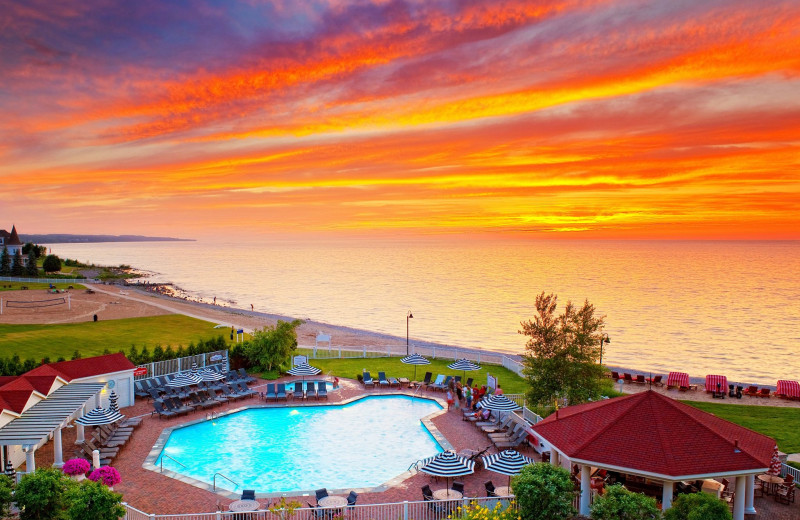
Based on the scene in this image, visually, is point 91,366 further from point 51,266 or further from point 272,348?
point 51,266

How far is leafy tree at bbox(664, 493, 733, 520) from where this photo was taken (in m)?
10.8

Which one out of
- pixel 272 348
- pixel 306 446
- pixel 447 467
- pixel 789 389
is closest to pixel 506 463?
pixel 447 467

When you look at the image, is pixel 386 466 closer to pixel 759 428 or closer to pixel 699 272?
pixel 759 428

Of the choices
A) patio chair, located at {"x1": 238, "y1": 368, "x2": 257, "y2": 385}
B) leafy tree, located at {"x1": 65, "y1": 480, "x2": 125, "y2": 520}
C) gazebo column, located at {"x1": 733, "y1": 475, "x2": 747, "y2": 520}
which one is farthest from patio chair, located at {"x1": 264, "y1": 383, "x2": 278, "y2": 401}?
gazebo column, located at {"x1": 733, "y1": 475, "x2": 747, "y2": 520}

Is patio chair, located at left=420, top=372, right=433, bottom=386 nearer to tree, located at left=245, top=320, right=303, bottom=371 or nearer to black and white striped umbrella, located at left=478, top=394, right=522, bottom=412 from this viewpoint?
black and white striped umbrella, located at left=478, top=394, right=522, bottom=412

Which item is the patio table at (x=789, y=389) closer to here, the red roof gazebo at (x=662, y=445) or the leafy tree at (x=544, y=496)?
the red roof gazebo at (x=662, y=445)

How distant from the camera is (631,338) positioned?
56.1 metres

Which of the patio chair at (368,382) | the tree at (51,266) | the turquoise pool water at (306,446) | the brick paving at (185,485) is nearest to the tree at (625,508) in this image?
the brick paving at (185,485)

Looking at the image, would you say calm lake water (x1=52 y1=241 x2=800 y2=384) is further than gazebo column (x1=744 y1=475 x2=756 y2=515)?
Yes

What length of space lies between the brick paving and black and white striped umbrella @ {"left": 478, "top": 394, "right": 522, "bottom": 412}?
1.17 m

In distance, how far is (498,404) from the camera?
68.4ft

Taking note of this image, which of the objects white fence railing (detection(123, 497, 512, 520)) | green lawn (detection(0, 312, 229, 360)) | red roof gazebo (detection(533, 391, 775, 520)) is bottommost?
green lawn (detection(0, 312, 229, 360))

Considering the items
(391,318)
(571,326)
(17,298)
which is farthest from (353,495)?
(17,298)

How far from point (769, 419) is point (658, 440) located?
55.5 feet
